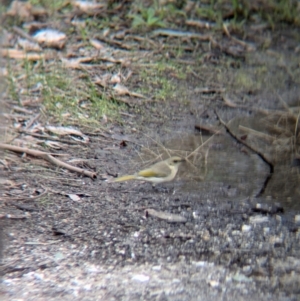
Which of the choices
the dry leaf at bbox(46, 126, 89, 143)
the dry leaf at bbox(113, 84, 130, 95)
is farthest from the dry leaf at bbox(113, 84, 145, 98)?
the dry leaf at bbox(46, 126, 89, 143)

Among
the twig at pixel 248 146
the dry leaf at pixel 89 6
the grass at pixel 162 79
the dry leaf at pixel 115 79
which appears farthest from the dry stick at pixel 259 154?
the dry leaf at pixel 89 6

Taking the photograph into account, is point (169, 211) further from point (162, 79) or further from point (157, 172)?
point (162, 79)

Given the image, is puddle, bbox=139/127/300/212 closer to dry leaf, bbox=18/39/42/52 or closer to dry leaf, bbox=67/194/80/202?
dry leaf, bbox=67/194/80/202

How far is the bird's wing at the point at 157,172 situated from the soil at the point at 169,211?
0.06ft

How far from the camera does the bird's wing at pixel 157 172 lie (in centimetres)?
156

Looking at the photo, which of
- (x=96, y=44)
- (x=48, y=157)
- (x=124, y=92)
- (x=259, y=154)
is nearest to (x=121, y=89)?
(x=124, y=92)

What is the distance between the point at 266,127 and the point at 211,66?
0.57ft

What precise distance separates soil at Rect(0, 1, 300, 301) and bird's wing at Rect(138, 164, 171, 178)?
2cm

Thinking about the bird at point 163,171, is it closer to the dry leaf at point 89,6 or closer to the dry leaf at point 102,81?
the dry leaf at point 102,81

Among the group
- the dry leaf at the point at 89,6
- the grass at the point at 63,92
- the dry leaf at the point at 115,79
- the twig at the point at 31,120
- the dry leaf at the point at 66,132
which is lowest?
the dry leaf at the point at 66,132

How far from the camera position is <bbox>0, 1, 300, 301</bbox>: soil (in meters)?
1.54

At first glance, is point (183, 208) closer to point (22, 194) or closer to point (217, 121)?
point (217, 121)

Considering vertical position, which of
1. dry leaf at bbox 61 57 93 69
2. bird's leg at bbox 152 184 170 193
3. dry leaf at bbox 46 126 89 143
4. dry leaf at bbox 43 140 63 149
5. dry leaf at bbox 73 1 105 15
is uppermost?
dry leaf at bbox 73 1 105 15

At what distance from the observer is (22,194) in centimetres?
164
